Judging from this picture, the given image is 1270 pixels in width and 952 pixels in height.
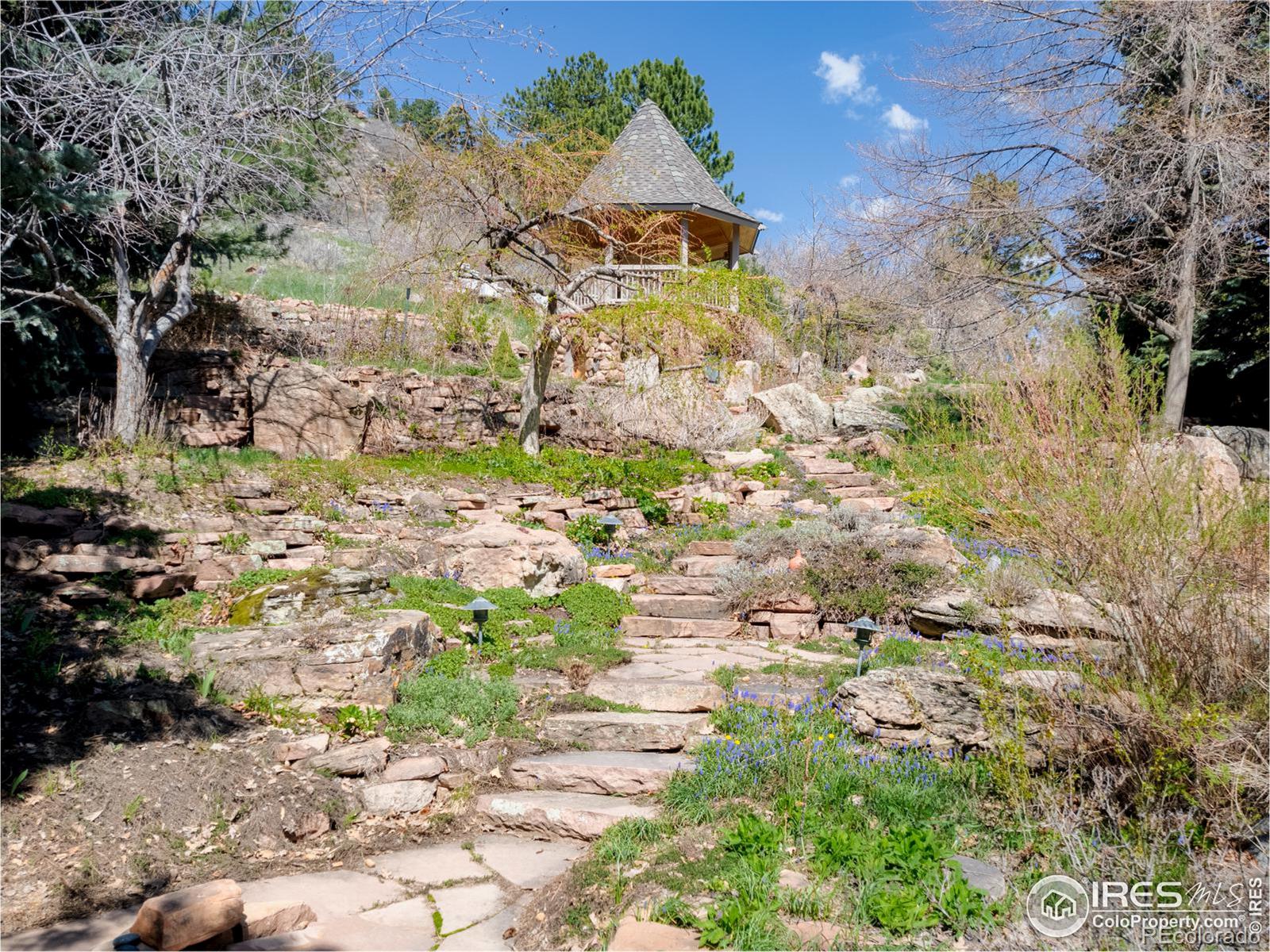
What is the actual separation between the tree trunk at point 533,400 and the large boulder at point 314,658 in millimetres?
6387

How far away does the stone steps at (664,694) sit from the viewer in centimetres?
502

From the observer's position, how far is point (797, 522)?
27.8 ft

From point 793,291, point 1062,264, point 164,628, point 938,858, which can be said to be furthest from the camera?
point 793,291

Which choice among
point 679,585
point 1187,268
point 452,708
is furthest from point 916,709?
point 1187,268

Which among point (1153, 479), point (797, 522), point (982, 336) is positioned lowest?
point (797, 522)

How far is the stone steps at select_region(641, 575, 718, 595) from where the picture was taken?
25.1 ft

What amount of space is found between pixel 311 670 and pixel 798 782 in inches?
120

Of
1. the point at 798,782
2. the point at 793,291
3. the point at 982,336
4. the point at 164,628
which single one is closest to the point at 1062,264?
the point at 982,336

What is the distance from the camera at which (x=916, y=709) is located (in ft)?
13.8

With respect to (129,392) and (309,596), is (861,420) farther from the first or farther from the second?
(129,392)

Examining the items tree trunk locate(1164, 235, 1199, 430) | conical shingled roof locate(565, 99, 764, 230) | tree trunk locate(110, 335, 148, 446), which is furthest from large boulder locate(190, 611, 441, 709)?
tree trunk locate(1164, 235, 1199, 430)

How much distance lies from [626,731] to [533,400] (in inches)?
299

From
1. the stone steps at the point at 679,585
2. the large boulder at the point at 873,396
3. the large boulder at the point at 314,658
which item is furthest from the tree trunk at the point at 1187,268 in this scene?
the large boulder at the point at 314,658

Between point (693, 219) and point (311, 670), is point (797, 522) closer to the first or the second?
point (311, 670)
